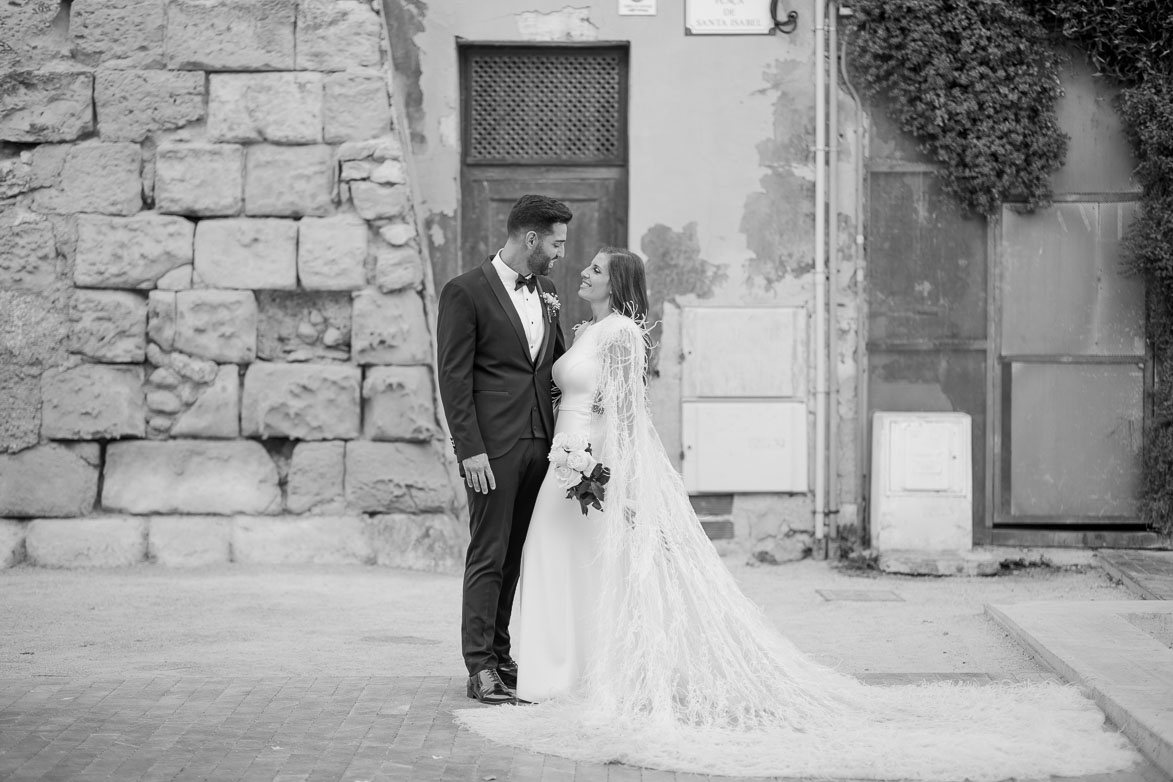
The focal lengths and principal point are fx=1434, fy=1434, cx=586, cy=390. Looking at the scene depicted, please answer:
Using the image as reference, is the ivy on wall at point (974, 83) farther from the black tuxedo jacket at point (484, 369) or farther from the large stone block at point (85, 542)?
the large stone block at point (85, 542)

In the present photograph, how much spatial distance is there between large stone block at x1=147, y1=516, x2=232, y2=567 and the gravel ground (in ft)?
0.55

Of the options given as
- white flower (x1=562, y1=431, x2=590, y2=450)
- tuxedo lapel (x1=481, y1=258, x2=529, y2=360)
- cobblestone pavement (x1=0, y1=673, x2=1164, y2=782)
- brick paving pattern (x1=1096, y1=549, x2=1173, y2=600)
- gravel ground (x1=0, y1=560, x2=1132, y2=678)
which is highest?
tuxedo lapel (x1=481, y1=258, x2=529, y2=360)

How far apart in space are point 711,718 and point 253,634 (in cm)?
293

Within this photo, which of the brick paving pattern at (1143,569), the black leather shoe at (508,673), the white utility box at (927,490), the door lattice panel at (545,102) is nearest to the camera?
the black leather shoe at (508,673)

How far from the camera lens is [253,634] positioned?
23.5 ft

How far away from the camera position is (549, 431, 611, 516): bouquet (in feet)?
18.2

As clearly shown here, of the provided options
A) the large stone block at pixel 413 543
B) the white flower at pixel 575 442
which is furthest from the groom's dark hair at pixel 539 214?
the large stone block at pixel 413 543

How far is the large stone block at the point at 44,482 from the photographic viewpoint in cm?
916

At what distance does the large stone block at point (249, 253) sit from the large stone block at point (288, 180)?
4.1 inches

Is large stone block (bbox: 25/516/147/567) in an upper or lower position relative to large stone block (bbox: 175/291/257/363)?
lower

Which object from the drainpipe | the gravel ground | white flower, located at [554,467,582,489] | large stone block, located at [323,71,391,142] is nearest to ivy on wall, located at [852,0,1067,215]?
the drainpipe

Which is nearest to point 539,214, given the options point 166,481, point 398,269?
point 398,269

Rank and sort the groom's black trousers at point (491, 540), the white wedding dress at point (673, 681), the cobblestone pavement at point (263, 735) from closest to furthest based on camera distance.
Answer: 1. the cobblestone pavement at point (263, 735)
2. the white wedding dress at point (673, 681)
3. the groom's black trousers at point (491, 540)

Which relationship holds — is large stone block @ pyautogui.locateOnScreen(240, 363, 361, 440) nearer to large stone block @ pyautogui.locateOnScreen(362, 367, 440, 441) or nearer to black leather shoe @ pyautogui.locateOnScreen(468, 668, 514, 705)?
large stone block @ pyautogui.locateOnScreen(362, 367, 440, 441)
